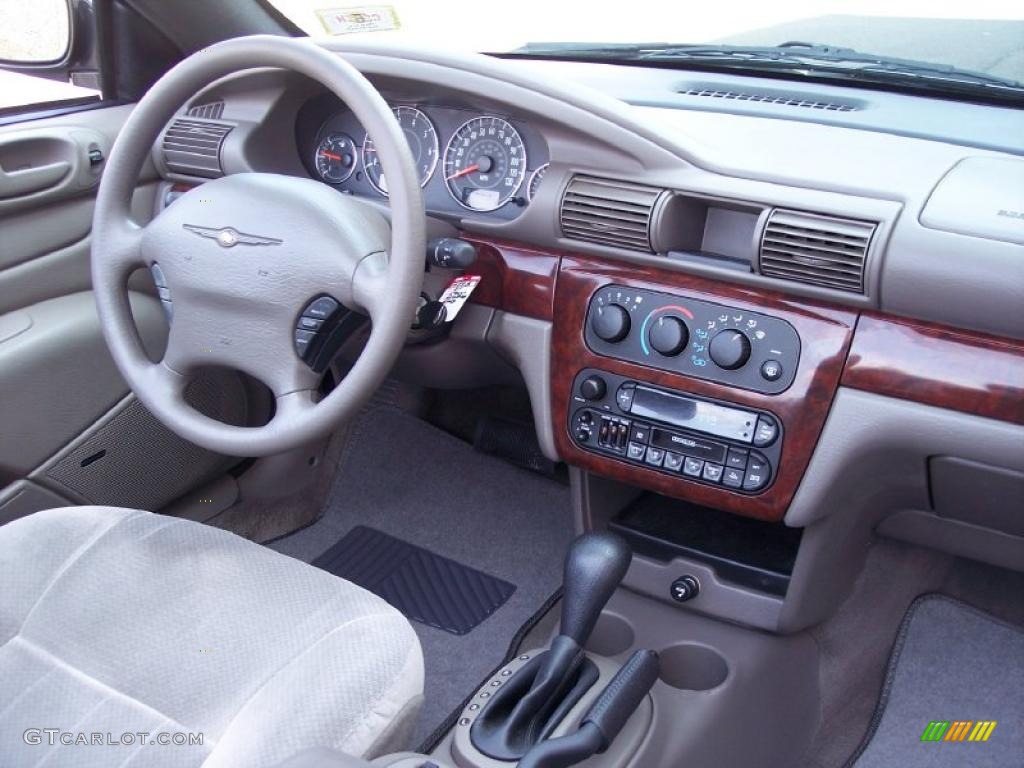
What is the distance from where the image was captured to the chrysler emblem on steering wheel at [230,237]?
1396 mm

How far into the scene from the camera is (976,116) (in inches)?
66.9

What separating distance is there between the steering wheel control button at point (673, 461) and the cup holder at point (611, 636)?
363mm

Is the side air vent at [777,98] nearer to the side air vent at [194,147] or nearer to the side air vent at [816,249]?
the side air vent at [816,249]

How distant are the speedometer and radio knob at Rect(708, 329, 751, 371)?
43 centimetres

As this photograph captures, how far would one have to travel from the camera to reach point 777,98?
72.9 inches

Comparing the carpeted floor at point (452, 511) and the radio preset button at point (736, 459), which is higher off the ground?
the radio preset button at point (736, 459)

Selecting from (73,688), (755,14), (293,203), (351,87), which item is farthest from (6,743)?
Result: (755,14)

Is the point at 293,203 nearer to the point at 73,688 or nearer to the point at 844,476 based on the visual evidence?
the point at 73,688

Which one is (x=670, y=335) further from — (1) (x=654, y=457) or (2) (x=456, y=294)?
(2) (x=456, y=294)

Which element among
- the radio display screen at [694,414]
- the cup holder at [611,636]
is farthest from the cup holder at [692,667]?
the radio display screen at [694,414]

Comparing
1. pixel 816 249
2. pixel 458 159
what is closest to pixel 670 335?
pixel 816 249

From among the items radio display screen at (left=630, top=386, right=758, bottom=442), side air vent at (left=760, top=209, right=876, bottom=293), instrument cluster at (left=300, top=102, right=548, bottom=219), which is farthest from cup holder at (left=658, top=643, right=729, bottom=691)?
instrument cluster at (left=300, top=102, right=548, bottom=219)

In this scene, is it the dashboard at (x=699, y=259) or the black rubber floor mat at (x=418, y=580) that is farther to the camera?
the black rubber floor mat at (x=418, y=580)

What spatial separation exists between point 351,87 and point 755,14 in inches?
43.1
